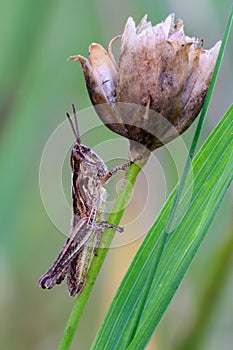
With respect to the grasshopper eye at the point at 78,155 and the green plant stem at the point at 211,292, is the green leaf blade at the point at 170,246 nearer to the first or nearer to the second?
the grasshopper eye at the point at 78,155

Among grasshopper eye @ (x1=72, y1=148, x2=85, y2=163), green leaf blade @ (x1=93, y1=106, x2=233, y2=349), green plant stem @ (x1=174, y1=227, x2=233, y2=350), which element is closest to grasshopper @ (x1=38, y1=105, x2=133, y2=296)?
grasshopper eye @ (x1=72, y1=148, x2=85, y2=163)

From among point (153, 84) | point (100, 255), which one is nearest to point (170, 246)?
point (100, 255)

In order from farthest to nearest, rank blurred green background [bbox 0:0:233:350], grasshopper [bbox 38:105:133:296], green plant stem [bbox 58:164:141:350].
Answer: blurred green background [bbox 0:0:233:350], grasshopper [bbox 38:105:133:296], green plant stem [bbox 58:164:141:350]

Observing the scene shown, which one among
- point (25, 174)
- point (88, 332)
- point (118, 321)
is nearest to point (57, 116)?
point (25, 174)

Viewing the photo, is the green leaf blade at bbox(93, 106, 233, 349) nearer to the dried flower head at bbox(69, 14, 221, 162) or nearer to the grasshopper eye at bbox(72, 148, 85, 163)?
the dried flower head at bbox(69, 14, 221, 162)

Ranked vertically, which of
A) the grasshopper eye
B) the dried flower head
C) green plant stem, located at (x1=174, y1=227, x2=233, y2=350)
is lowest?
green plant stem, located at (x1=174, y1=227, x2=233, y2=350)

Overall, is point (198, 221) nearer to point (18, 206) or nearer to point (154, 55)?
point (154, 55)

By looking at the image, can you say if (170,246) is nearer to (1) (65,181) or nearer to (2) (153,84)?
(2) (153,84)
